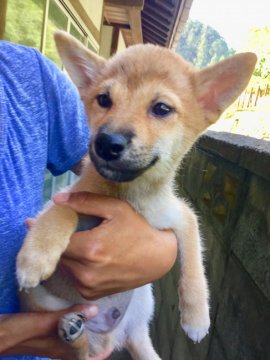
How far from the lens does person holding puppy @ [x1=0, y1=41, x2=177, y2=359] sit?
4.52 ft

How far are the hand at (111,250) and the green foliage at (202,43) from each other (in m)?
60.3

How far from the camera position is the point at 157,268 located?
1.52 metres

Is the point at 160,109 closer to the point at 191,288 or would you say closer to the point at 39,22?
the point at 191,288

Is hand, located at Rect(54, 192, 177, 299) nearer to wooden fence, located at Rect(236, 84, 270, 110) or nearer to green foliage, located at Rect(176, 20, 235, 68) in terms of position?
wooden fence, located at Rect(236, 84, 270, 110)

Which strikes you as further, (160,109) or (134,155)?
(160,109)

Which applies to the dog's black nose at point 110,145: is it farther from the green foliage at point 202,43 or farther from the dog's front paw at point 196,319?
the green foliage at point 202,43

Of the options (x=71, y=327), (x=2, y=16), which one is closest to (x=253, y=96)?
(x=2, y=16)

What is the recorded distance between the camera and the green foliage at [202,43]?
6132cm

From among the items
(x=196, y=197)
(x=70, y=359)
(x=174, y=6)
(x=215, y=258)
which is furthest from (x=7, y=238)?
(x=174, y=6)

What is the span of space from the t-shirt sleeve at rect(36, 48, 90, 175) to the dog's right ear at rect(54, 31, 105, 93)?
0.06 m

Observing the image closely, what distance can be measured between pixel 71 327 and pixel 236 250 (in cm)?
77

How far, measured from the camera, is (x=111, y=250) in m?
1.38

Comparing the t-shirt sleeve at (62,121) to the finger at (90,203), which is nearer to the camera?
the finger at (90,203)

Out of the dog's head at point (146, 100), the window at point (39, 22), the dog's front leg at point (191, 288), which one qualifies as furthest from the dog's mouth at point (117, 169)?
the window at point (39, 22)
